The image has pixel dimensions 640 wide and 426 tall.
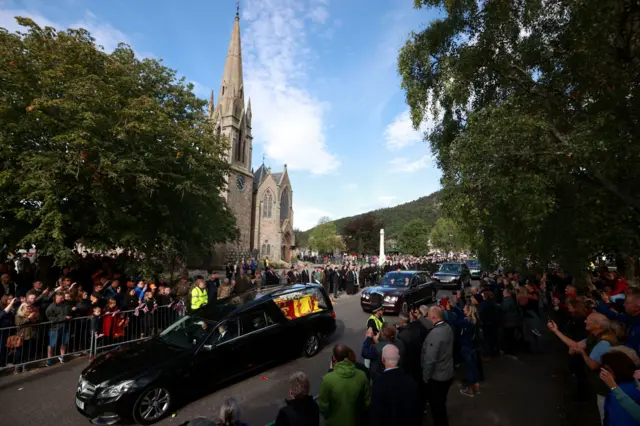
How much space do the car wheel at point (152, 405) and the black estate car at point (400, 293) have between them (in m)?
8.12

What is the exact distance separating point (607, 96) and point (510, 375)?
6291mm

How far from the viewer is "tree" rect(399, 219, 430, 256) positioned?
7419cm

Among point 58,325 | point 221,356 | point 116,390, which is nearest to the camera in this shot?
point 116,390

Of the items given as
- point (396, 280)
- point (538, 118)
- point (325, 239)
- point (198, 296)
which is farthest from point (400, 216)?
point (198, 296)

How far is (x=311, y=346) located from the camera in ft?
25.3

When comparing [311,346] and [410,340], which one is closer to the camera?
[410,340]

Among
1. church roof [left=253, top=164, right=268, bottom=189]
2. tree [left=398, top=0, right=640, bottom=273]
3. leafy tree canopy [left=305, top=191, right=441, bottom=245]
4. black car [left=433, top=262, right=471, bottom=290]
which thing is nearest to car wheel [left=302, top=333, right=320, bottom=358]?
tree [left=398, top=0, right=640, bottom=273]

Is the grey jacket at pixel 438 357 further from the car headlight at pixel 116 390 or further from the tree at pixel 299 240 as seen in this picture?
the tree at pixel 299 240

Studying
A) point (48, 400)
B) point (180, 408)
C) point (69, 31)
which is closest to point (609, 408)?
point (180, 408)

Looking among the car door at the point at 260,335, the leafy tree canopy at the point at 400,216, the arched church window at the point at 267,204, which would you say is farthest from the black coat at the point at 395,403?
the leafy tree canopy at the point at 400,216

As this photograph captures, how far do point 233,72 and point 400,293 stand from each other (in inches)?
1512

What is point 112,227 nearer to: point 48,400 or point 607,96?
point 48,400

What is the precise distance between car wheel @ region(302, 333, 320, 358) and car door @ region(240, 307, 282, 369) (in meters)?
0.95

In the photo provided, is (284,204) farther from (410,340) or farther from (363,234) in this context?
(410,340)
